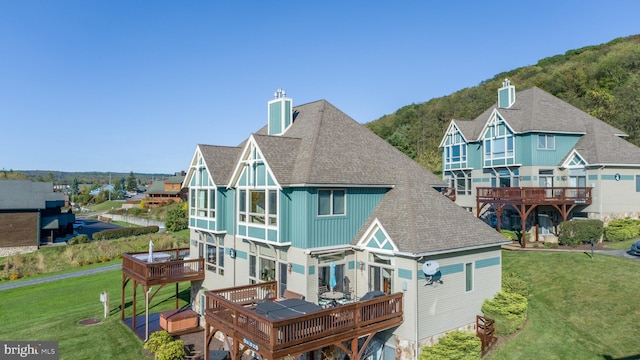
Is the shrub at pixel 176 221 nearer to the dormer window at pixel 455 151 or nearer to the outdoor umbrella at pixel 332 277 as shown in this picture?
the dormer window at pixel 455 151

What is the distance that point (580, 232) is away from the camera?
24.8 metres

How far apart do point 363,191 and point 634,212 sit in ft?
74.0

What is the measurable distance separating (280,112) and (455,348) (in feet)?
46.6

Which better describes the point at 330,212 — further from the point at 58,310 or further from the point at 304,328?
the point at 58,310

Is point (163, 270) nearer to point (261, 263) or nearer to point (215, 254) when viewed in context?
point (215, 254)

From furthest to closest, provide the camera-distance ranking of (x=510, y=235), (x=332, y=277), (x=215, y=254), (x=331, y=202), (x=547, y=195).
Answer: (x=510, y=235), (x=547, y=195), (x=215, y=254), (x=331, y=202), (x=332, y=277)

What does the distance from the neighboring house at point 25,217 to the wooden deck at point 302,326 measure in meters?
44.9

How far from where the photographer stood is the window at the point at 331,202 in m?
16.2

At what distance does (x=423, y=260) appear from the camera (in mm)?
14234

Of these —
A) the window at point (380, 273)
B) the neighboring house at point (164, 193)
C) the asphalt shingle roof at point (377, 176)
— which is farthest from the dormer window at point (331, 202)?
the neighboring house at point (164, 193)

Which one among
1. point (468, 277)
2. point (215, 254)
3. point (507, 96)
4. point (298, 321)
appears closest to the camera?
point (298, 321)

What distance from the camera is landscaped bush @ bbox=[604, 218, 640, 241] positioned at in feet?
82.7

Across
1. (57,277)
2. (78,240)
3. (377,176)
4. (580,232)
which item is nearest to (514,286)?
(377,176)

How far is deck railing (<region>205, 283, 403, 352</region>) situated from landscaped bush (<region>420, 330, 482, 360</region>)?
1.54m
